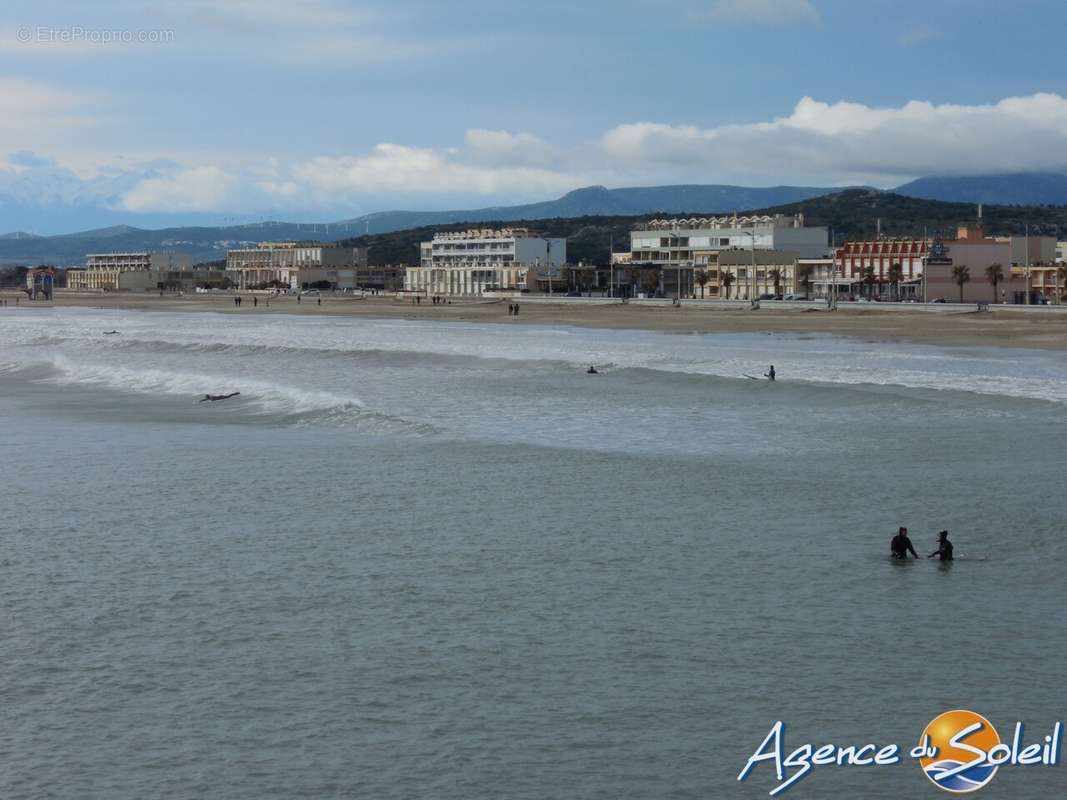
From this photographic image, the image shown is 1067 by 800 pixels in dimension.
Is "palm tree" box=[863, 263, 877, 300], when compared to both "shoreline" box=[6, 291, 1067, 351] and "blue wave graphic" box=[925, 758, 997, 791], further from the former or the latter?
"blue wave graphic" box=[925, 758, 997, 791]

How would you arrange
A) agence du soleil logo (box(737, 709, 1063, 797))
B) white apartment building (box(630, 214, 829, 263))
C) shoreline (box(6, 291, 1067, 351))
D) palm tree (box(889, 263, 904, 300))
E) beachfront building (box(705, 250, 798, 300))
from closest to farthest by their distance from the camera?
1. agence du soleil logo (box(737, 709, 1063, 797))
2. shoreline (box(6, 291, 1067, 351))
3. palm tree (box(889, 263, 904, 300))
4. beachfront building (box(705, 250, 798, 300))
5. white apartment building (box(630, 214, 829, 263))

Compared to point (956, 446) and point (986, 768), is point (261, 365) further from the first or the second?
point (986, 768)

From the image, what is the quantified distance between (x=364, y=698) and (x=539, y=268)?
583ft

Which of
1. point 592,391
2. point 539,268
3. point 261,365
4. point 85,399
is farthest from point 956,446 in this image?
point 539,268

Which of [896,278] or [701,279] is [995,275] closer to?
[896,278]

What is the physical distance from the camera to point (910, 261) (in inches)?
5226

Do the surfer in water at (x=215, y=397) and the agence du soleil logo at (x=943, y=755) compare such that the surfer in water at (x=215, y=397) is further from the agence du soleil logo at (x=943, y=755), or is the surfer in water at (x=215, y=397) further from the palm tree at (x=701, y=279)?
the palm tree at (x=701, y=279)

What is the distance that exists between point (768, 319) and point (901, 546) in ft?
271

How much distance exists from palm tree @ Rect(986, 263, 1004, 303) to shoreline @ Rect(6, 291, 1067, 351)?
17688mm

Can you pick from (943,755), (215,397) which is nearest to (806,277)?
(215,397)

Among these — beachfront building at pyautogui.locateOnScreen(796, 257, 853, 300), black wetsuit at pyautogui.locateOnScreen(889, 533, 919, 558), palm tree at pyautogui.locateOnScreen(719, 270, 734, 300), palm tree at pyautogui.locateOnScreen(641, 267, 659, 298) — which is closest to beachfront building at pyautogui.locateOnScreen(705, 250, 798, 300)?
palm tree at pyautogui.locateOnScreen(719, 270, 734, 300)

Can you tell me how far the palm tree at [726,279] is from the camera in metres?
158

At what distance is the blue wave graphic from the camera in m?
12.6

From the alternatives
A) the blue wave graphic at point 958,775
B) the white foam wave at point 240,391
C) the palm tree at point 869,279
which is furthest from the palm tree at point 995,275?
the blue wave graphic at point 958,775
